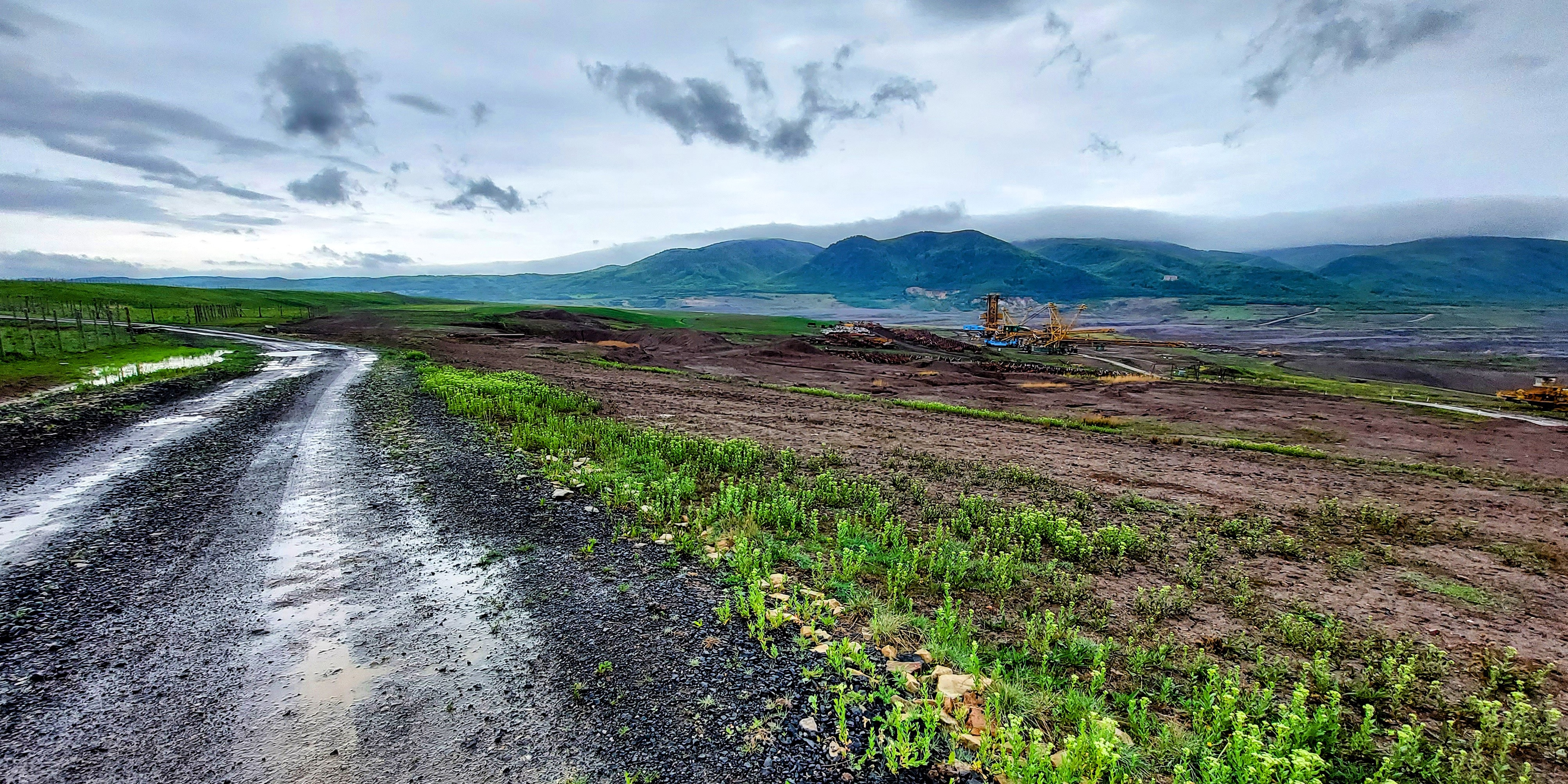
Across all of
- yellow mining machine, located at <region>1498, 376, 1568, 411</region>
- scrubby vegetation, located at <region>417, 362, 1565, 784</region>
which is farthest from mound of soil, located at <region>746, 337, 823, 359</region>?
yellow mining machine, located at <region>1498, 376, 1568, 411</region>

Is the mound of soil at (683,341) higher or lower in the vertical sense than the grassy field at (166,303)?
lower

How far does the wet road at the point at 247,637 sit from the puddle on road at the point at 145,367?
1800cm

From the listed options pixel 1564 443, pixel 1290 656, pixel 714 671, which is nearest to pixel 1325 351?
pixel 1564 443

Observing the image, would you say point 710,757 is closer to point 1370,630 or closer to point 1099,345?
point 1370,630

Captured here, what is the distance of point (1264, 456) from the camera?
19547 mm

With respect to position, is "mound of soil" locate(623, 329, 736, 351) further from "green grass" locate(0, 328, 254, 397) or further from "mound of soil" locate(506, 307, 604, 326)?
"green grass" locate(0, 328, 254, 397)

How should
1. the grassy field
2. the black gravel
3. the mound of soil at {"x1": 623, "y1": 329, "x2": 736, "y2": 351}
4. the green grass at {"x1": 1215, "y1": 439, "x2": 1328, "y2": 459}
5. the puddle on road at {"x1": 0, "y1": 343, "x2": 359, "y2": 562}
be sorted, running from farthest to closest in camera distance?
the grassy field, the mound of soil at {"x1": 623, "y1": 329, "x2": 736, "y2": 351}, the green grass at {"x1": 1215, "y1": 439, "x2": 1328, "y2": 459}, the puddle on road at {"x1": 0, "y1": 343, "x2": 359, "y2": 562}, the black gravel

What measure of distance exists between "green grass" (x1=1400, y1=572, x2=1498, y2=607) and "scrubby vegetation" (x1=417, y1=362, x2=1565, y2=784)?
0.74 metres

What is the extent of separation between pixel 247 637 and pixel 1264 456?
1026 inches

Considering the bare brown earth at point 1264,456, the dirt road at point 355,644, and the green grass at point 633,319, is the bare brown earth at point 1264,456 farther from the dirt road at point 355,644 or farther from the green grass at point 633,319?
the green grass at point 633,319

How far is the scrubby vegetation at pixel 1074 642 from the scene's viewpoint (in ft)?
16.1

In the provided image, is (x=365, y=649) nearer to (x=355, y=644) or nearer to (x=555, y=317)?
(x=355, y=644)

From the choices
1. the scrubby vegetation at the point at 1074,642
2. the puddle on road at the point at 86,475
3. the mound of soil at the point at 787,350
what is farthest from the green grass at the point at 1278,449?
the mound of soil at the point at 787,350

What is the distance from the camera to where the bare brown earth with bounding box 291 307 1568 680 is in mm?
8664
